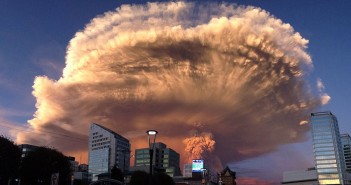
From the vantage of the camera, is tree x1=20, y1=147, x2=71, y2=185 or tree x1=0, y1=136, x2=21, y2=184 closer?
tree x1=0, y1=136, x2=21, y2=184

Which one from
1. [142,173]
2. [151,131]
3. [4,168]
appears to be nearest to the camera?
[151,131]

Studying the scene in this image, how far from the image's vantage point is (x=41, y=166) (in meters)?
130

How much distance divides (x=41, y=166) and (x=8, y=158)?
35.6 feet

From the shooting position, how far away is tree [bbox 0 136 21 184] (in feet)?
415

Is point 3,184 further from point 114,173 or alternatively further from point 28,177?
point 114,173

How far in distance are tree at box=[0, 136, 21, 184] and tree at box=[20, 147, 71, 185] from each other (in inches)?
103

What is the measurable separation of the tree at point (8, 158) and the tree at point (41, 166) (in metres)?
2.61

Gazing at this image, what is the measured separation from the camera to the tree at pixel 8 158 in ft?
415

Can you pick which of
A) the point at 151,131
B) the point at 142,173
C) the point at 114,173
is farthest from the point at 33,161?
the point at 151,131

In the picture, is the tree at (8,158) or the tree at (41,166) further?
the tree at (41,166)

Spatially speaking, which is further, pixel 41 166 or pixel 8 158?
pixel 41 166

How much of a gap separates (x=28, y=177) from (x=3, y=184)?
25.6 metres

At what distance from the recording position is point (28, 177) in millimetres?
129375

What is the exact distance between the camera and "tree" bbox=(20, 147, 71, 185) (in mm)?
129125
